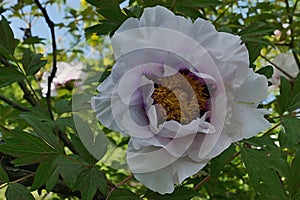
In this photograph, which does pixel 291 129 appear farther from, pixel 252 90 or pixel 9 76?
pixel 9 76

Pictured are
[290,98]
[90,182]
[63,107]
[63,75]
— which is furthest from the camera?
[63,75]

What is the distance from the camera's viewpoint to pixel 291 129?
26.0 inches

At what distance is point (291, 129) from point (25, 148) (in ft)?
1.13

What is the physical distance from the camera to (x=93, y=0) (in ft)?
2.42

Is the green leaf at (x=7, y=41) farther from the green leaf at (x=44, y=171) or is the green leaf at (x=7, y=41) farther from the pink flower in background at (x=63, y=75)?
the pink flower in background at (x=63, y=75)

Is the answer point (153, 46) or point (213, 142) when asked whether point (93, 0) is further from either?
point (213, 142)

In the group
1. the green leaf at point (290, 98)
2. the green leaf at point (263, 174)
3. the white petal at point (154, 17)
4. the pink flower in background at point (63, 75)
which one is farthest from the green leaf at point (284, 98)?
the pink flower in background at point (63, 75)

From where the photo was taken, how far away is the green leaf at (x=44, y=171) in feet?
2.03

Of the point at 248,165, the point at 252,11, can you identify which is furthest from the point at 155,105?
the point at 252,11

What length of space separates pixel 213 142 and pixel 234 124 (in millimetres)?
39

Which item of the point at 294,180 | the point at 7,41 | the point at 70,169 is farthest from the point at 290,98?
the point at 7,41

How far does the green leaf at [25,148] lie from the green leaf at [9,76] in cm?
15

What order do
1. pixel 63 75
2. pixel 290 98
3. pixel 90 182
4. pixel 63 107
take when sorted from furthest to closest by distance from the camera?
pixel 63 75 < pixel 63 107 < pixel 290 98 < pixel 90 182

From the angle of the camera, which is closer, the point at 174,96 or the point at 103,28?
the point at 174,96
